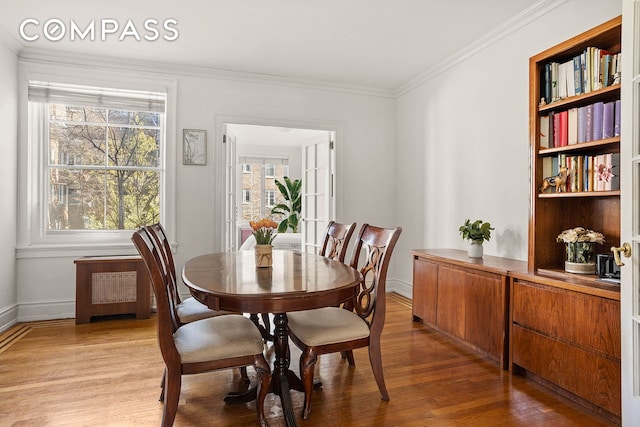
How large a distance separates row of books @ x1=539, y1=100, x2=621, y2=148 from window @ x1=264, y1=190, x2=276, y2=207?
6.78m

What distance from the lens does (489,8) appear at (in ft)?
9.63

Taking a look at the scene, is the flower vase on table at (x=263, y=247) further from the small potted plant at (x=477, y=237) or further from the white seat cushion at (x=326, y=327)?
the small potted plant at (x=477, y=237)

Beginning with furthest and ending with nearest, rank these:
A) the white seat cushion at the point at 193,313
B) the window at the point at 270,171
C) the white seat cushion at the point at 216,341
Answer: the window at the point at 270,171
the white seat cushion at the point at 193,313
the white seat cushion at the point at 216,341

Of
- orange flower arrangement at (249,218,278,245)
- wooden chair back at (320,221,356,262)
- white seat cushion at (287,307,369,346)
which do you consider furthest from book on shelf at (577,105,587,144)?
orange flower arrangement at (249,218,278,245)

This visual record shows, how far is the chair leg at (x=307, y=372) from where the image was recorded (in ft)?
6.31

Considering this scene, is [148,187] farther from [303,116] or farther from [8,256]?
[303,116]

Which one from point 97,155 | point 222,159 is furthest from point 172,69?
point 97,155

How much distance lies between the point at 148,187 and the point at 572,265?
3.96m

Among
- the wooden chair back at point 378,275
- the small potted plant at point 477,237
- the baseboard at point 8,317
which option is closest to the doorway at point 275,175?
the small potted plant at point 477,237

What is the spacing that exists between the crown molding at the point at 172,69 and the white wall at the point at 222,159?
1.2 inches

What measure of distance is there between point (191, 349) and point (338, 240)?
135 cm

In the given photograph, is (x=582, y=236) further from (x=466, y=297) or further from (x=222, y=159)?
(x=222, y=159)

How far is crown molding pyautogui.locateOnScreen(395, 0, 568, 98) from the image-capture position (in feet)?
9.42

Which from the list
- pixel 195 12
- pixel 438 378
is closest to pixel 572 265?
pixel 438 378
